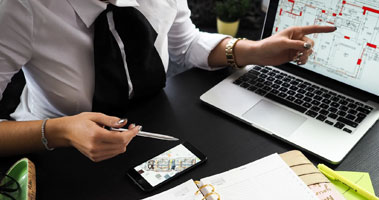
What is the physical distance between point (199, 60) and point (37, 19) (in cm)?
47

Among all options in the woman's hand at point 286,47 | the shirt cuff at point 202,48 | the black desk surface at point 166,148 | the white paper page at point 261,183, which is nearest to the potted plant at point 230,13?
the shirt cuff at point 202,48

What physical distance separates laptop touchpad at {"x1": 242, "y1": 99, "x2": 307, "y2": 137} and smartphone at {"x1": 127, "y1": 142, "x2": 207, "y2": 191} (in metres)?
0.18

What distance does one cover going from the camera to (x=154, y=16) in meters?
1.01

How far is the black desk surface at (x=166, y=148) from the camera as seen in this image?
76 cm

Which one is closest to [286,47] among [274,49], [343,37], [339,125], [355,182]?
[274,49]

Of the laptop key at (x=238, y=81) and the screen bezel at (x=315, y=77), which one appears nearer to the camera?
the screen bezel at (x=315, y=77)

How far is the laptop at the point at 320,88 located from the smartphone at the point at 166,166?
0.17 metres

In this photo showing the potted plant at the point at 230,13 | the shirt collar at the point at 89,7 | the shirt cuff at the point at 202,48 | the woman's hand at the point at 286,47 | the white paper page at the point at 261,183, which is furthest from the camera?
the potted plant at the point at 230,13

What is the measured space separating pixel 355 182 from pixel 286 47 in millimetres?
382

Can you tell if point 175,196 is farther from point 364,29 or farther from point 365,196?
point 364,29

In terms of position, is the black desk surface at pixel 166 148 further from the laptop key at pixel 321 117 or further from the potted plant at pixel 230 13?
the potted plant at pixel 230 13

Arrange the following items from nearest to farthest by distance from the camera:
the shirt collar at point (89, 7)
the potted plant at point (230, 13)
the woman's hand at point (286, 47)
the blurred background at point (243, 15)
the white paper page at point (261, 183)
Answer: the white paper page at point (261, 183), the shirt collar at point (89, 7), the woman's hand at point (286, 47), the potted plant at point (230, 13), the blurred background at point (243, 15)

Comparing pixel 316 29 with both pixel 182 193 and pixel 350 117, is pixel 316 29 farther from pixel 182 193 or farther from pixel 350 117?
pixel 182 193

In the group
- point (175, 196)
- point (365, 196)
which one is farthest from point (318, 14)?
point (175, 196)
